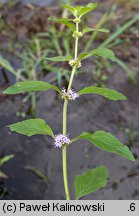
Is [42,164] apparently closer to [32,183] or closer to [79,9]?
[32,183]

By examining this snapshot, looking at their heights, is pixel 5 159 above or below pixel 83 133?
above

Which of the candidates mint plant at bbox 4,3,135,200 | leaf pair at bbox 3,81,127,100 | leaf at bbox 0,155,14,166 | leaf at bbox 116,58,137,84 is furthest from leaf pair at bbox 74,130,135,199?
leaf at bbox 116,58,137,84

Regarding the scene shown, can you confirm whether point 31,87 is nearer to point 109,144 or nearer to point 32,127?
point 32,127

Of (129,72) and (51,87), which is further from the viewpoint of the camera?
(129,72)

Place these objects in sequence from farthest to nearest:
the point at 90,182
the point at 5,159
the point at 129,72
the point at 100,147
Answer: the point at 129,72 < the point at 5,159 < the point at 90,182 < the point at 100,147

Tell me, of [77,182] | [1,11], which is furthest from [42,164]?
[1,11]

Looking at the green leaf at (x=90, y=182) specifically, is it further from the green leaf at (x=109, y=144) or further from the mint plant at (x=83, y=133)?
the green leaf at (x=109, y=144)

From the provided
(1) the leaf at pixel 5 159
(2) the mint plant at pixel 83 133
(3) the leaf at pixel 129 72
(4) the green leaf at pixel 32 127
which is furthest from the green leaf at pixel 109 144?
(3) the leaf at pixel 129 72

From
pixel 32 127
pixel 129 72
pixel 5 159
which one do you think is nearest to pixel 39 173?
pixel 5 159
